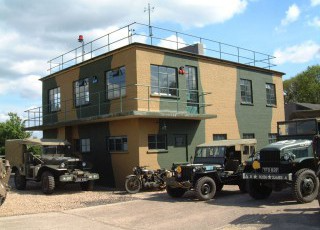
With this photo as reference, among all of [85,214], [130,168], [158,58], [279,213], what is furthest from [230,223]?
[158,58]

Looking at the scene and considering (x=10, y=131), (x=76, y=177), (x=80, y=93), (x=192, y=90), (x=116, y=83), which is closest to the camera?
(x=76, y=177)

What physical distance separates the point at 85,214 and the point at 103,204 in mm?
2012

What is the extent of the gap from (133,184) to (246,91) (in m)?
10.4

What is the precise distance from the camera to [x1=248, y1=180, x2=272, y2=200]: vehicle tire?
13.0m

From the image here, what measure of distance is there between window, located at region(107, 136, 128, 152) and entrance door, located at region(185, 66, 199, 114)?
3.51 meters

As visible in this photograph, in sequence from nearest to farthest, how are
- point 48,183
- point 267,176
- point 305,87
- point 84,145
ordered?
point 267,176
point 48,183
point 84,145
point 305,87

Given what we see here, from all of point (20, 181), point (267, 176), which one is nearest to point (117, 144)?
point (20, 181)

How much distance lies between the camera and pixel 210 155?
15.3 m

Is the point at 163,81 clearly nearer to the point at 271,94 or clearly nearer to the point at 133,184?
the point at 133,184

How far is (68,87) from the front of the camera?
2347cm

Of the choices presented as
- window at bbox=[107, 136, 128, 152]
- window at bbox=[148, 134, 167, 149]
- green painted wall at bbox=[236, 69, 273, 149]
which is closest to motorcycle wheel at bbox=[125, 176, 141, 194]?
window at bbox=[148, 134, 167, 149]

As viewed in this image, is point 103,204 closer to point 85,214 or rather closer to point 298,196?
point 85,214

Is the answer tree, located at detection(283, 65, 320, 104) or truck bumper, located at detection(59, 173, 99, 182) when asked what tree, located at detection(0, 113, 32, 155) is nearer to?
truck bumper, located at detection(59, 173, 99, 182)

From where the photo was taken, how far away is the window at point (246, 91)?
23.8 metres
